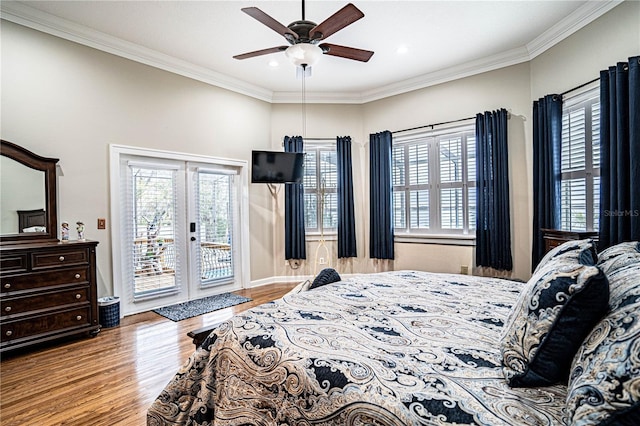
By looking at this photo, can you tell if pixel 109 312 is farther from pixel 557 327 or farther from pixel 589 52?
pixel 589 52

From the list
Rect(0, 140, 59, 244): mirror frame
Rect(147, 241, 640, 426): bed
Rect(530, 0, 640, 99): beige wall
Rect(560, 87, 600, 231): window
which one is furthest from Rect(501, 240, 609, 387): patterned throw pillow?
Rect(0, 140, 59, 244): mirror frame

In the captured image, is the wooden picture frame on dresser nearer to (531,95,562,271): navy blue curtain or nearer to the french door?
the french door

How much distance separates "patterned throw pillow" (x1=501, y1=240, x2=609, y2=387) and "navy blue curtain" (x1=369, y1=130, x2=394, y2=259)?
3.95 meters

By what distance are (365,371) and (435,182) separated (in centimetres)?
413

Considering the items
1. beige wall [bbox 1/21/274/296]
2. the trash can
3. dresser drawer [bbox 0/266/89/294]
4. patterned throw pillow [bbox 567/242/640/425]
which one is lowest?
the trash can

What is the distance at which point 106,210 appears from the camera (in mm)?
→ 3541

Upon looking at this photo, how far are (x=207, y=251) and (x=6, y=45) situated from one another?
2.92 metres

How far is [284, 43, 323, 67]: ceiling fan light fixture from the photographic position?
249 cm

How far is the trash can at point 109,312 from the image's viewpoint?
10.8 ft

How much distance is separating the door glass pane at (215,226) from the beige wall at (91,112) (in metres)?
0.44

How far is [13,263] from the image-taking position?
2.65 metres

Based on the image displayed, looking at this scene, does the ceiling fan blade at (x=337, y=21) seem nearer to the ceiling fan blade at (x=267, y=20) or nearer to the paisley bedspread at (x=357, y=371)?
the ceiling fan blade at (x=267, y=20)

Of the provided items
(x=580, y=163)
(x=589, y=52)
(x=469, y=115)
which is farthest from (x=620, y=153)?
(x=469, y=115)

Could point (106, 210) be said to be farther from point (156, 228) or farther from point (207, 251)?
point (207, 251)
